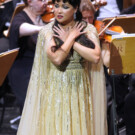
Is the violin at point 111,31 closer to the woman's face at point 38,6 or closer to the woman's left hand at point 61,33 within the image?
the woman's face at point 38,6

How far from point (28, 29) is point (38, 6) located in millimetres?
225

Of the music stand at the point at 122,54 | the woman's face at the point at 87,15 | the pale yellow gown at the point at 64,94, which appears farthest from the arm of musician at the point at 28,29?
the music stand at the point at 122,54

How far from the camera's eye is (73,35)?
216 cm

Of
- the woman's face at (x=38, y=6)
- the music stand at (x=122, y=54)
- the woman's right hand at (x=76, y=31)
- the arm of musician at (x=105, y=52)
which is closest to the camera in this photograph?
the woman's right hand at (x=76, y=31)

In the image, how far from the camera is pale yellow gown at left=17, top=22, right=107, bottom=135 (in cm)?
227

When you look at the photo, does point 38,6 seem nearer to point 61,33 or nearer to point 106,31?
point 106,31

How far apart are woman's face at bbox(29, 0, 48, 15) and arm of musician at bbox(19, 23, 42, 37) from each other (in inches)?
6.0

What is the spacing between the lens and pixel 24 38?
315cm

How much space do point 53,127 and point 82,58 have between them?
1.42ft

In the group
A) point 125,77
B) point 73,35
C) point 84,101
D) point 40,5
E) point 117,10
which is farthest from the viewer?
point 117,10

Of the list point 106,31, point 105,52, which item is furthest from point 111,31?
point 105,52

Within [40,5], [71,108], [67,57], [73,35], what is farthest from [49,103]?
[40,5]

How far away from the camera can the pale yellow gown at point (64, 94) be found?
2.27 metres

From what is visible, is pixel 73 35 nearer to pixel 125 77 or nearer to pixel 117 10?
pixel 125 77
